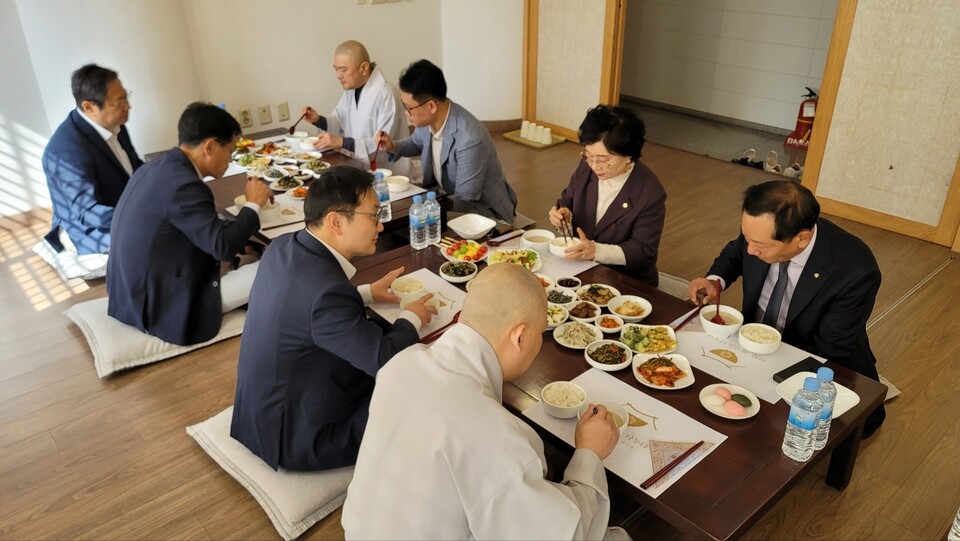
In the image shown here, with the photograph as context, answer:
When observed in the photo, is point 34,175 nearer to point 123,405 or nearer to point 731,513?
point 123,405

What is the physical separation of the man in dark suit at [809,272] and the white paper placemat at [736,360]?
224 millimetres

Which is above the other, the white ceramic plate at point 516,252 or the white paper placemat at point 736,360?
the white ceramic plate at point 516,252

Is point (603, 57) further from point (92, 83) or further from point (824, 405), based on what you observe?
point (824, 405)

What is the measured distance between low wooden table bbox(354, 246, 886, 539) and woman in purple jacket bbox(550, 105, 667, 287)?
500 mm

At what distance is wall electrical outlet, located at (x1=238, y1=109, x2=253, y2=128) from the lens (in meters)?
5.69

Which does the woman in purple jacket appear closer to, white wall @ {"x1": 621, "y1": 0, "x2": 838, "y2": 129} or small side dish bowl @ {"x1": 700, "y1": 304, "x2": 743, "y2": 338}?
small side dish bowl @ {"x1": 700, "y1": 304, "x2": 743, "y2": 338}

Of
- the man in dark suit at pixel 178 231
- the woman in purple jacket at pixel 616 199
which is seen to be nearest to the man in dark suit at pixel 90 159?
the man in dark suit at pixel 178 231

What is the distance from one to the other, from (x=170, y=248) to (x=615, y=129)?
6.67 ft

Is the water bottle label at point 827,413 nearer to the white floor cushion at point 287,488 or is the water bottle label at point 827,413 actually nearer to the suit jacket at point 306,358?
the suit jacket at point 306,358

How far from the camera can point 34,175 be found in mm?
4902

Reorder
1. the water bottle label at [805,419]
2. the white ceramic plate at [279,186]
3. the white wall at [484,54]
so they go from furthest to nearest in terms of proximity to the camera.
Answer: the white wall at [484,54] < the white ceramic plate at [279,186] < the water bottle label at [805,419]

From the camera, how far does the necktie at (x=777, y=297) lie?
101 inches

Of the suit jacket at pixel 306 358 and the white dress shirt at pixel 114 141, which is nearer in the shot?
the suit jacket at pixel 306 358

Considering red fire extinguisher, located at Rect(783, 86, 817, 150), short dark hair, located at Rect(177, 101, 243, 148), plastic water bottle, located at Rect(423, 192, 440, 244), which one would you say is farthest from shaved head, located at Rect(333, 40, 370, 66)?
red fire extinguisher, located at Rect(783, 86, 817, 150)
